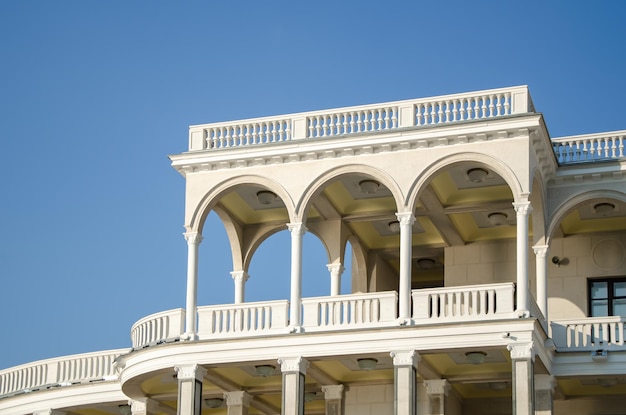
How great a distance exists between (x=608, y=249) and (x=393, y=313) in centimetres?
814

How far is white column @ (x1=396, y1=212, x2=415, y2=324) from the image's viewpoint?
1583 inches

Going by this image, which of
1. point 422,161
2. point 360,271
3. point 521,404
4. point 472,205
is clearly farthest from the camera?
point 360,271

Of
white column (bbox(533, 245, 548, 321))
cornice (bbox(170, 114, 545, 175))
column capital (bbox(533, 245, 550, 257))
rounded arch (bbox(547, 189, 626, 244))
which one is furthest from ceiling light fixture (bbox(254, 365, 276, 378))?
rounded arch (bbox(547, 189, 626, 244))

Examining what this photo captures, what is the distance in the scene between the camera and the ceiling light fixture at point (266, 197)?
44.8 metres

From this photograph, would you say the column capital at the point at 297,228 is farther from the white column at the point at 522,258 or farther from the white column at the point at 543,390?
the white column at the point at 543,390

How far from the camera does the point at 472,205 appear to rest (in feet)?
145

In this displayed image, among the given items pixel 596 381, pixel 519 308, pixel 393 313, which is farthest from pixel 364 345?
pixel 596 381

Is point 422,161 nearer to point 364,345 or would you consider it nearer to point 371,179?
point 371,179

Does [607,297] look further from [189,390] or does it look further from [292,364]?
[189,390]

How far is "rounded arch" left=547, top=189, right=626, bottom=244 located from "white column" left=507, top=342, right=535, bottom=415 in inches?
201

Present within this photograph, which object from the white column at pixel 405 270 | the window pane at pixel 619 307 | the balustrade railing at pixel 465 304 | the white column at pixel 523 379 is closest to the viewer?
the white column at pixel 523 379

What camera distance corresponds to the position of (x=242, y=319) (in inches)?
1658

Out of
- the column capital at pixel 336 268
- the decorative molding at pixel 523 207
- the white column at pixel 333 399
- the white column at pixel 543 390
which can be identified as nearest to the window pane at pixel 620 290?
the white column at pixel 543 390

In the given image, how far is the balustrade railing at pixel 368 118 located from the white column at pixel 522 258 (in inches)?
105
